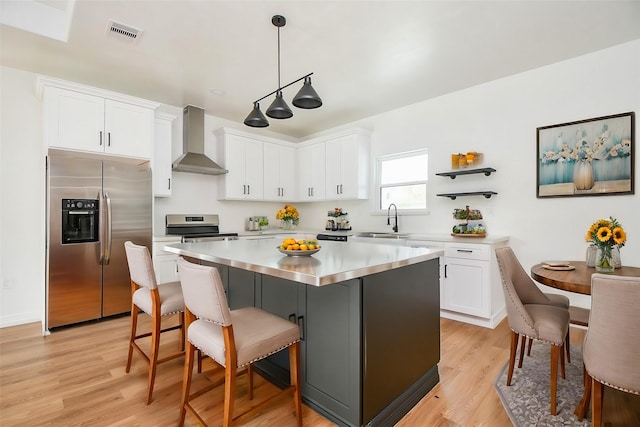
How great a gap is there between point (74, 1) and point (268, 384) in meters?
3.24

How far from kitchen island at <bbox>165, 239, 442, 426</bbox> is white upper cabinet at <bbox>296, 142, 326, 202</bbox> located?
11.1 feet

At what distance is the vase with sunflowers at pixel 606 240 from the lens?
1.93m

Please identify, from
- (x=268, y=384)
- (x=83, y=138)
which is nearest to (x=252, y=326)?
(x=268, y=384)

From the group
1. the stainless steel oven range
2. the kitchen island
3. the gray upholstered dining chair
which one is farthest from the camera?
the stainless steel oven range

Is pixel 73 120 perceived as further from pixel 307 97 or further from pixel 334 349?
pixel 334 349

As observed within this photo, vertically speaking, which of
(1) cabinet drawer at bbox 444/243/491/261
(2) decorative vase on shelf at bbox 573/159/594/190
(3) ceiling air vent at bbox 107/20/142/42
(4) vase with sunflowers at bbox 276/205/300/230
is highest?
(3) ceiling air vent at bbox 107/20/142/42

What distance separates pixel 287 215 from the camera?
18.2ft

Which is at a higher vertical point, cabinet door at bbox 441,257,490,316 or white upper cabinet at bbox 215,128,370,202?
white upper cabinet at bbox 215,128,370,202

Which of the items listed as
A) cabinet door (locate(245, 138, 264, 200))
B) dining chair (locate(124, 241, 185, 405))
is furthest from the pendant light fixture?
cabinet door (locate(245, 138, 264, 200))

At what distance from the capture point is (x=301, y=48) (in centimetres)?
296

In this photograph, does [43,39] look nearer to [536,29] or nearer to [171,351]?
[171,351]

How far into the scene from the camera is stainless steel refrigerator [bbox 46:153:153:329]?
3.15 meters

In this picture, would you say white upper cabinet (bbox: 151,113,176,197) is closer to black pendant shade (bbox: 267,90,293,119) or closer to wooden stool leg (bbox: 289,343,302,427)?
black pendant shade (bbox: 267,90,293,119)

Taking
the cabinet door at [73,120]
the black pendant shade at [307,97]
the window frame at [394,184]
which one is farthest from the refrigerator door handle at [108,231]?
the window frame at [394,184]
